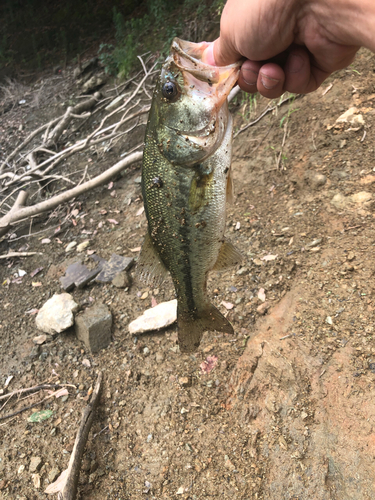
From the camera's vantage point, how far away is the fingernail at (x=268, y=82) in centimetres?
196

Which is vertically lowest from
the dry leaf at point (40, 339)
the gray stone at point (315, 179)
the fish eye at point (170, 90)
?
the dry leaf at point (40, 339)

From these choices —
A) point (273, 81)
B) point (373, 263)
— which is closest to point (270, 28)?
point (273, 81)

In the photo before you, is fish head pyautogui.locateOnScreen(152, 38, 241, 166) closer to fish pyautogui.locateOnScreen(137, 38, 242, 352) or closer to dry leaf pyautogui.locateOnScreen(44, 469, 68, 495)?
fish pyautogui.locateOnScreen(137, 38, 242, 352)

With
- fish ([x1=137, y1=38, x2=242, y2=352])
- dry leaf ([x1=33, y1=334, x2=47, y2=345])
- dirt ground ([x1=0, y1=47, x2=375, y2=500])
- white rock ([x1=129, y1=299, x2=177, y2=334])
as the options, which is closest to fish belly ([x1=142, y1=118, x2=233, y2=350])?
fish ([x1=137, y1=38, x2=242, y2=352])

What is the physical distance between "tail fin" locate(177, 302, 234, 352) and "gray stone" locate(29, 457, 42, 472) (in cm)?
184

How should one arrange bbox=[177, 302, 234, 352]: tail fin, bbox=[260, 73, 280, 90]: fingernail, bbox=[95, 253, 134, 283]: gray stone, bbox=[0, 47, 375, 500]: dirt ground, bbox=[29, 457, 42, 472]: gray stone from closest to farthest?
1. bbox=[260, 73, 280, 90]: fingernail
2. bbox=[177, 302, 234, 352]: tail fin
3. bbox=[0, 47, 375, 500]: dirt ground
4. bbox=[29, 457, 42, 472]: gray stone
5. bbox=[95, 253, 134, 283]: gray stone

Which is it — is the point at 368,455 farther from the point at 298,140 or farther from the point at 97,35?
the point at 97,35

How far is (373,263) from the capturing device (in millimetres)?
2748

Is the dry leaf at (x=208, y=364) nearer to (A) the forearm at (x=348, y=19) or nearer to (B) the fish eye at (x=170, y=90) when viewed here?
(B) the fish eye at (x=170, y=90)

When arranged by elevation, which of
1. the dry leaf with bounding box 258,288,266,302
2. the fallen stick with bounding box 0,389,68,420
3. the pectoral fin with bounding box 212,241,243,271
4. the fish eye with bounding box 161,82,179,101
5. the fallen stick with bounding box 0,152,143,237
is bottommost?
the fallen stick with bounding box 0,389,68,420

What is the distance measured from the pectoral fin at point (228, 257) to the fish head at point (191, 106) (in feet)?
1.97

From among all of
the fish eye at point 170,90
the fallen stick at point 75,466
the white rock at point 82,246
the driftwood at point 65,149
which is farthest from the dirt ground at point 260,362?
the fish eye at point 170,90

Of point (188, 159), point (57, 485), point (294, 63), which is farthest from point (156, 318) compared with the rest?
point (294, 63)

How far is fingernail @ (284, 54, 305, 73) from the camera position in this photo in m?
2.05
